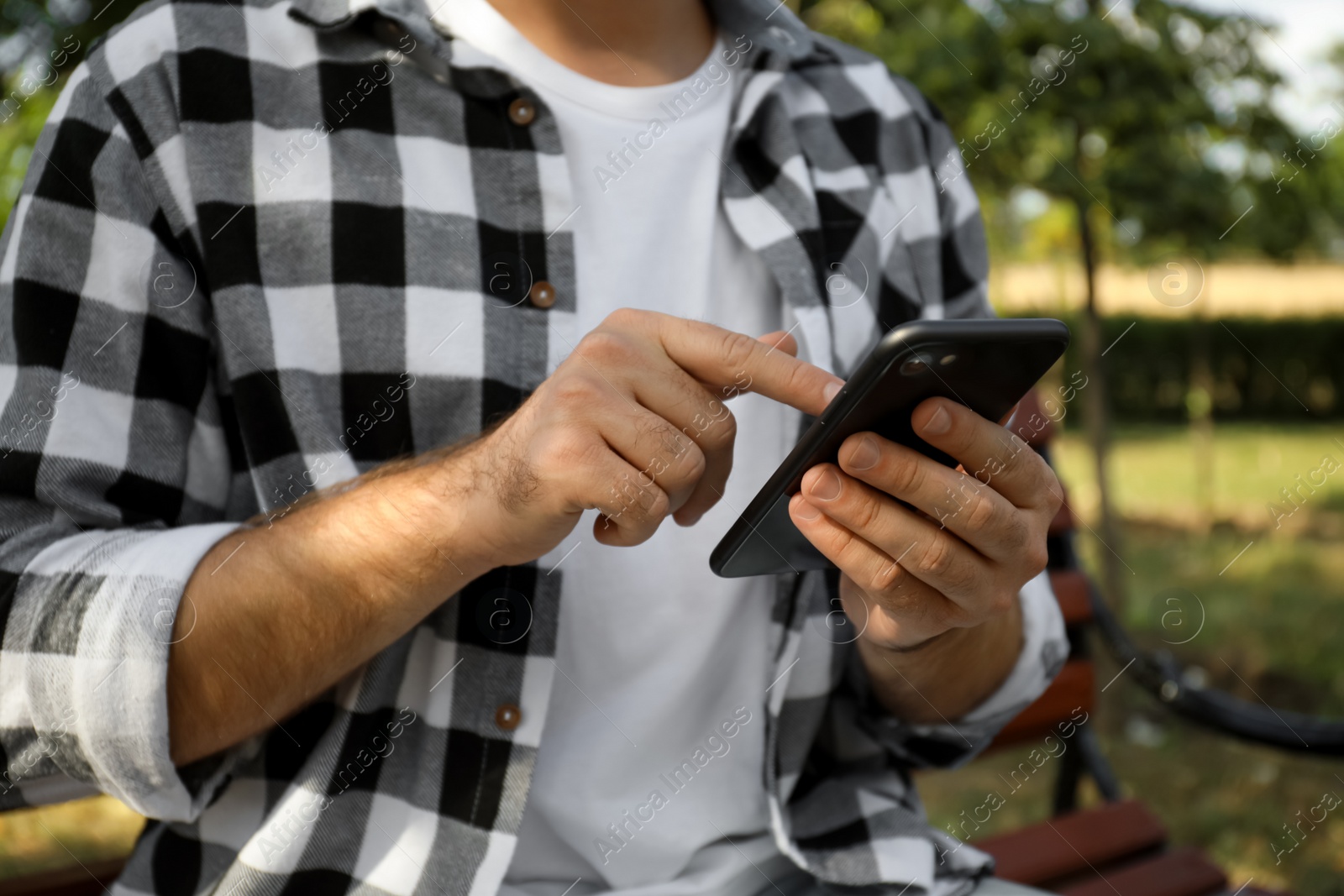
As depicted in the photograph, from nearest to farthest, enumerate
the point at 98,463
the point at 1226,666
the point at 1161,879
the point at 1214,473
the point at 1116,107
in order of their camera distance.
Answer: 1. the point at 98,463
2. the point at 1161,879
3. the point at 1116,107
4. the point at 1226,666
5. the point at 1214,473

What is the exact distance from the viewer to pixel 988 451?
3.35 feet

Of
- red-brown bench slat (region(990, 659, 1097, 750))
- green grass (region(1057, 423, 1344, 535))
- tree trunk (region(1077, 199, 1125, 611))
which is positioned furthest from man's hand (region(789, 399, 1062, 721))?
green grass (region(1057, 423, 1344, 535))

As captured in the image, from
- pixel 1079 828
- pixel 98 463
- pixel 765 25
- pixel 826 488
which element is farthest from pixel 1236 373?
pixel 98 463

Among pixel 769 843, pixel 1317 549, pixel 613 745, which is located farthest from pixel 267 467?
pixel 1317 549

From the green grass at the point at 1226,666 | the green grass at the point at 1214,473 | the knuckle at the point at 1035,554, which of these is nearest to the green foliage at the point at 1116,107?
the green grass at the point at 1226,666

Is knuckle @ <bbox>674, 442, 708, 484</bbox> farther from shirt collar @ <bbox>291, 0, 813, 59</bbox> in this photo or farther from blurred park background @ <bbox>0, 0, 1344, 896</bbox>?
blurred park background @ <bbox>0, 0, 1344, 896</bbox>

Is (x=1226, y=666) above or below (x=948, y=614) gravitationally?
below

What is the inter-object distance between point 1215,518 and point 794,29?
253 inches

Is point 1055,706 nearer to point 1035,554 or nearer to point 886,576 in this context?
point 1035,554

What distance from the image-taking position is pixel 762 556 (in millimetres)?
1138

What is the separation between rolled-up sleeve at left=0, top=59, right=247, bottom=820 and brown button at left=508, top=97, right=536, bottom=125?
A: 41cm

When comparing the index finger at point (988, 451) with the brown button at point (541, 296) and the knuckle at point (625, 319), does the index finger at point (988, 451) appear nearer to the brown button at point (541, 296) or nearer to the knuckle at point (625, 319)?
the knuckle at point (625, 319)

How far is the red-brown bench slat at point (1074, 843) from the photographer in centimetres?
185

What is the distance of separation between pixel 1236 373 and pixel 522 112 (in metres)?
13.5
